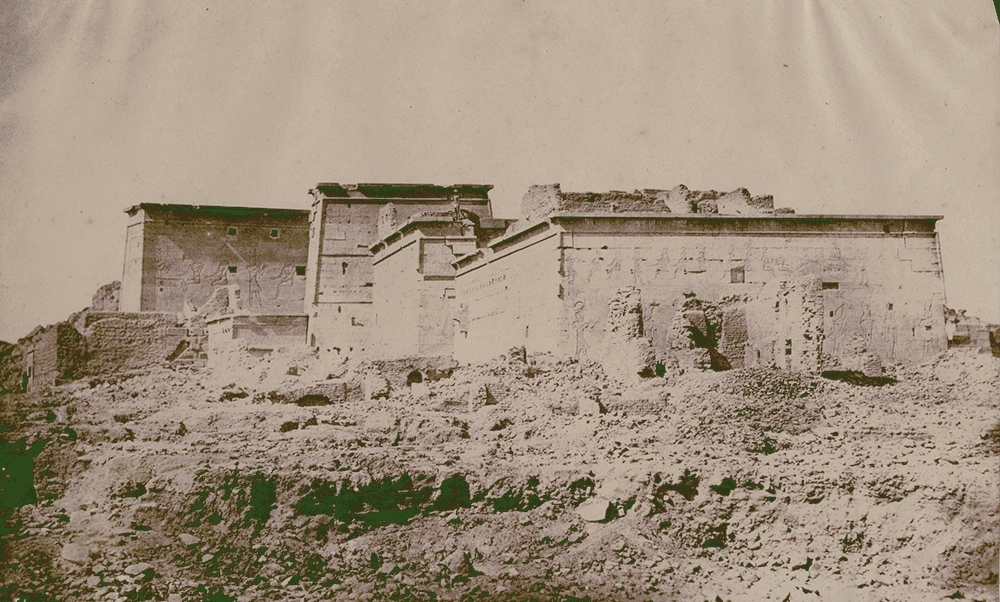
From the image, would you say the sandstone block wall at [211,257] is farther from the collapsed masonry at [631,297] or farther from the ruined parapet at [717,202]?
the ruined parapet at [717,202]

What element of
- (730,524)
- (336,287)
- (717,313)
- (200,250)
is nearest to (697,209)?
(717,313)

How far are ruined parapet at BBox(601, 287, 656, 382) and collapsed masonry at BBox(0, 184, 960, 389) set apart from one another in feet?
0.10

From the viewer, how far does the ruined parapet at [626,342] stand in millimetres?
17734

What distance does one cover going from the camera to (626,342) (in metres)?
18.3

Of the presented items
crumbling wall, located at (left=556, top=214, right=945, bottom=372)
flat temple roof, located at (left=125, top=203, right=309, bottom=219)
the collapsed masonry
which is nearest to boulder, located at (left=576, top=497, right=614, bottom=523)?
the collapsed masonry

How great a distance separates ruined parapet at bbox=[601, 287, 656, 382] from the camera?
698 inches

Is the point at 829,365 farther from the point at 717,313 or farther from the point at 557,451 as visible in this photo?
the point at 557,451

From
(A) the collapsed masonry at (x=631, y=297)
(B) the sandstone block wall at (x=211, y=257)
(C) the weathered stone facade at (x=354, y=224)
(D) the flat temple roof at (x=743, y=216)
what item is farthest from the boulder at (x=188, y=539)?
(C) the weathered stone facade at (x=354, y=224)

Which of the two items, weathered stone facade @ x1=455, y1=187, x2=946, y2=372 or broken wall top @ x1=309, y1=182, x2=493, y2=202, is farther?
broken wall top @ x1=309, y1=182, x2=493, y2=202

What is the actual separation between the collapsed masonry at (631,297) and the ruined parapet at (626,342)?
3 centimetres

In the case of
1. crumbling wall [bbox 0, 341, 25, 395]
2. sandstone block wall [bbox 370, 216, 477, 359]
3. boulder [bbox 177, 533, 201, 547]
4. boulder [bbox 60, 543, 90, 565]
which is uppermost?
sandstone block wall [bbox 370, 216, 477, 359]

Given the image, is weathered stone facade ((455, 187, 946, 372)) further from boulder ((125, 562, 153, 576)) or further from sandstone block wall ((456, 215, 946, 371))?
boulder ((125, 562, 153, 576))

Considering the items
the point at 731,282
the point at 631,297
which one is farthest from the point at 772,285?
the point at 631,297

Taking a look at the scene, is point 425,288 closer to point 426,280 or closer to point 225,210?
point 426,280
